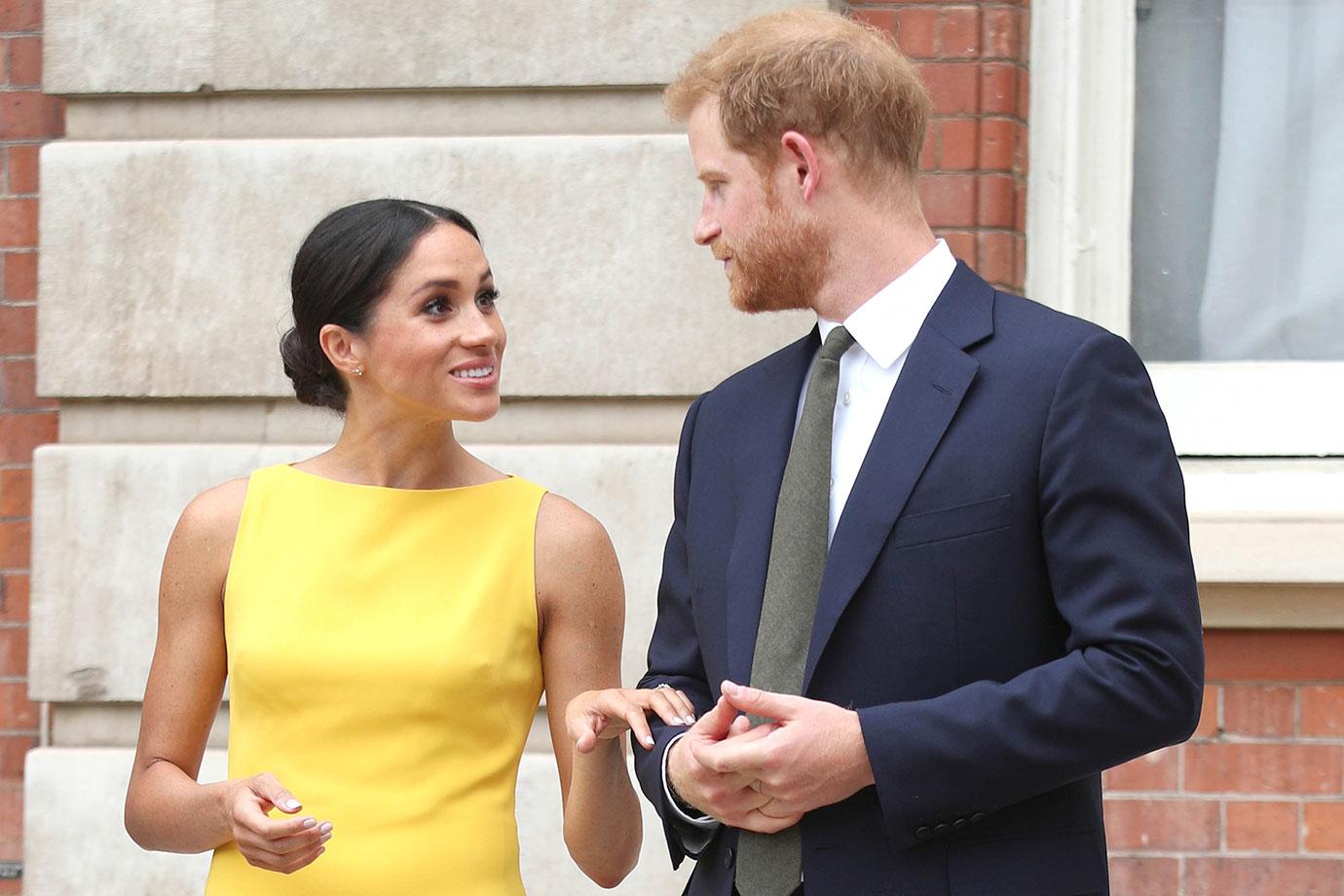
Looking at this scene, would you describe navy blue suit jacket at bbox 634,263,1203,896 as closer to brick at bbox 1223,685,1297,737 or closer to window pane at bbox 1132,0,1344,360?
brick at bbox 1223,685,1297,737

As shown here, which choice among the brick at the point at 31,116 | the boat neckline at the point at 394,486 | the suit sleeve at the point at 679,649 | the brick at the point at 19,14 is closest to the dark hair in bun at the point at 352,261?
the boat neckline at the point at 394,486

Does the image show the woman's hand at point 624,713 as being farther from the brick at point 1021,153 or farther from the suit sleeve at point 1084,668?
the brick at point 1021,153

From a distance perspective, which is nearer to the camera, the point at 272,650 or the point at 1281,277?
the point at 272,650

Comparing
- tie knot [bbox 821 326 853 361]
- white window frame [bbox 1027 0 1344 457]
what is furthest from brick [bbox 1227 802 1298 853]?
tie knot [bbox 821 326 853 361]

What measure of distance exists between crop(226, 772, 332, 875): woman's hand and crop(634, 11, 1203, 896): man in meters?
0.47

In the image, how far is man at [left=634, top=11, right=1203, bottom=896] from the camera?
1.76 m

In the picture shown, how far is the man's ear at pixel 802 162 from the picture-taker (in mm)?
1983

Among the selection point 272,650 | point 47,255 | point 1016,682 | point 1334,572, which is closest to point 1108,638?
point 1016,682

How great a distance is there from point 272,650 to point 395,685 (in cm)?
20

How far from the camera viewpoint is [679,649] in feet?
7.22

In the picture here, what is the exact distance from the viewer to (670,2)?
3.52m

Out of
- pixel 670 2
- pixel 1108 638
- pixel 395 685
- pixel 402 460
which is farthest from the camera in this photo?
pixel 670 2

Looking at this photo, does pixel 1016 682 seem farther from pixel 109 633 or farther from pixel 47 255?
pixel 47 255

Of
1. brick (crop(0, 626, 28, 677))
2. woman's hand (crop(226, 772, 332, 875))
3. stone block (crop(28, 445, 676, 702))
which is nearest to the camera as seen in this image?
woman's hand (crop(226, 772, 332, 875))
